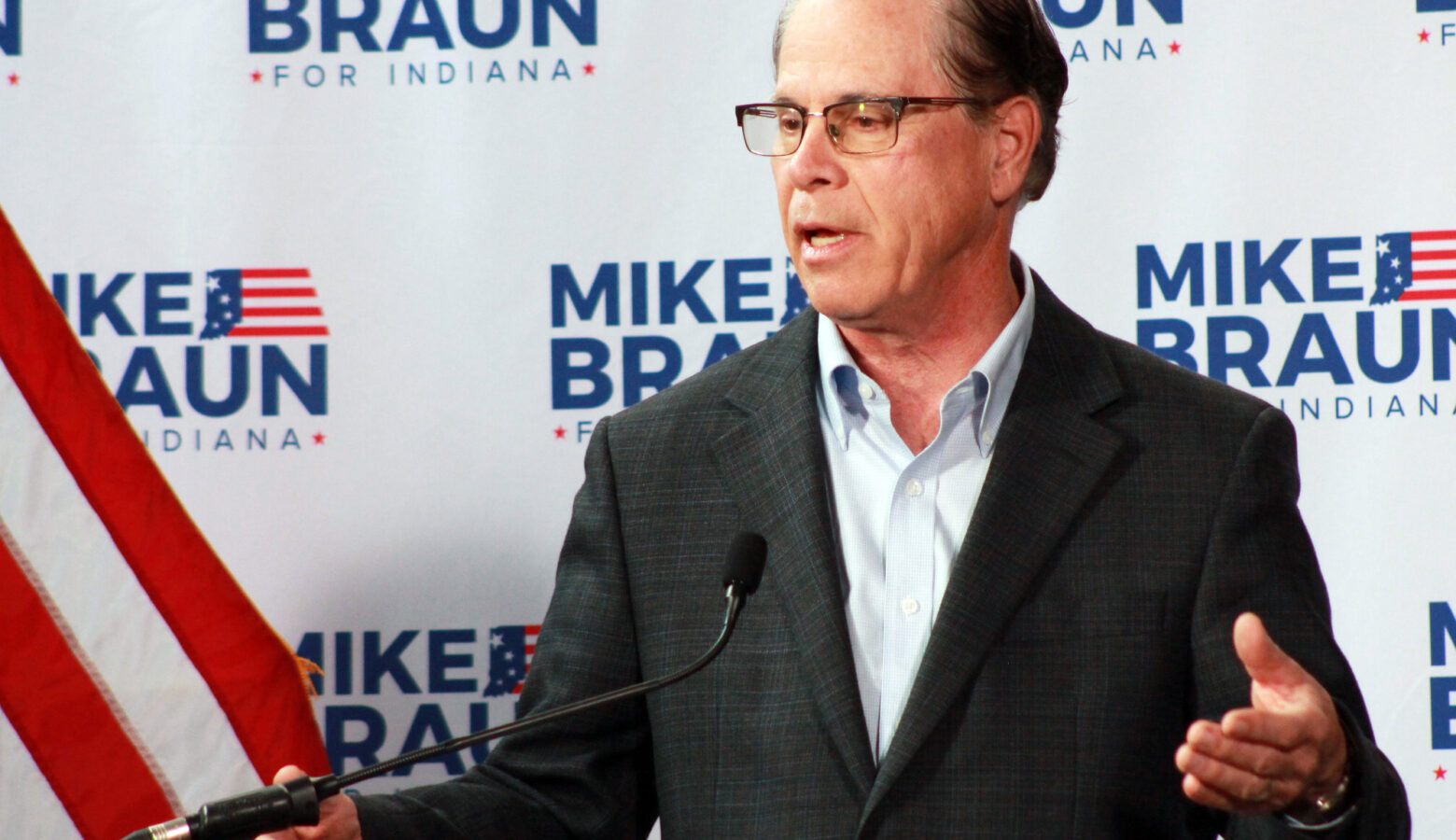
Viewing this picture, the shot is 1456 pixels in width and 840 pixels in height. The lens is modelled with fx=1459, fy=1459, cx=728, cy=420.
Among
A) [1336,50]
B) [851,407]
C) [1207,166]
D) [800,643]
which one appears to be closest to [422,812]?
[800,643]

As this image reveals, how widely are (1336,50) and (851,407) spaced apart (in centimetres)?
134

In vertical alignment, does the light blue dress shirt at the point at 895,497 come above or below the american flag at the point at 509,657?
above

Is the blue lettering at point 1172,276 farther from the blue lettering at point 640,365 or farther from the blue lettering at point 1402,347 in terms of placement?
the blue lettering at point 640,365

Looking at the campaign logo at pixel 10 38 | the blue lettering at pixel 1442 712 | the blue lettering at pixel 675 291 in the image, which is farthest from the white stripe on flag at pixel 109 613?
the blue lettering at pixel 1442 712

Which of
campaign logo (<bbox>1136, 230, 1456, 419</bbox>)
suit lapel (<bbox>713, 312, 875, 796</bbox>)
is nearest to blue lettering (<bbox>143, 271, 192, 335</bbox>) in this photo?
suit lapel (<bbox>713, 312, 875, 796</bbox>)

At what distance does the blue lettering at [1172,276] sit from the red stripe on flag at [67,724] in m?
1.83

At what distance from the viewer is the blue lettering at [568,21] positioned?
8.83ft

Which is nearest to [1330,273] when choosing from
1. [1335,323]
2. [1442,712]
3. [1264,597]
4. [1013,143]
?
[1335,323]

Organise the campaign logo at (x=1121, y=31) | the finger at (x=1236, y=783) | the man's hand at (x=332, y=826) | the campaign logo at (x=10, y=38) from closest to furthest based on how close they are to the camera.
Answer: the finger at (x=1236, y=783) < the man's hand at (x=332, y=826) < the campaign logo at (x=1121, y=31) < the campaign logo at (x=10, y=38)

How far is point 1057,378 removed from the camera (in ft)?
5.90

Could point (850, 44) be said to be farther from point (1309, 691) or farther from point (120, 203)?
point (120, 203)

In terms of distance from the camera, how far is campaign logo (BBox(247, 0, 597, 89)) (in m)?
2.70

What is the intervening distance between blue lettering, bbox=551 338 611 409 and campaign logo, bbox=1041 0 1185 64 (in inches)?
39.6

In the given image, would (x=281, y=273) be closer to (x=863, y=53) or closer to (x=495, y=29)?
(x=495, y=29)
